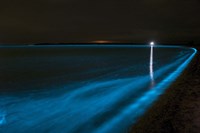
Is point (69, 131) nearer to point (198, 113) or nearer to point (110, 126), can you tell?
point (110, 126)

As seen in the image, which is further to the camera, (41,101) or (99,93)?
(99,93)

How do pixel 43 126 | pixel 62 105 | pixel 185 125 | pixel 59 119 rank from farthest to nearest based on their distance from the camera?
pixel 62 105 < pixel 59 119 < pixel 43 126 < pixel 185 125

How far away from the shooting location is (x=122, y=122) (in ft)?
25.7

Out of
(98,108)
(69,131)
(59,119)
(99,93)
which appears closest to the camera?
(69,131)

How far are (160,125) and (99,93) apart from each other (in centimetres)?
729

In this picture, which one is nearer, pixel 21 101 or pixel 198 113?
pixel 198 113

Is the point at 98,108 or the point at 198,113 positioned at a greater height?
the point at 198,113

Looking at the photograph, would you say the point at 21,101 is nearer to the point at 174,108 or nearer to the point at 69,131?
the point at 69,131

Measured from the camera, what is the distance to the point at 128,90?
14.4 meters

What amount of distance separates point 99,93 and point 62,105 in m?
3.15

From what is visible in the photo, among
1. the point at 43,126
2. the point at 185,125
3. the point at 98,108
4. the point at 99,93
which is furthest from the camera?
the point at 99,93

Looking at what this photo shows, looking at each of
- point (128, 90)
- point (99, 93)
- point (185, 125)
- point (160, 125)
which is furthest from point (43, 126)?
point (128, 90)

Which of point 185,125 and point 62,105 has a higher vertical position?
point 185,125

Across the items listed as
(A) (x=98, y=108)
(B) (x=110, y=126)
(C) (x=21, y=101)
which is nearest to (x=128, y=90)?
(A) (x=98, y=108)
